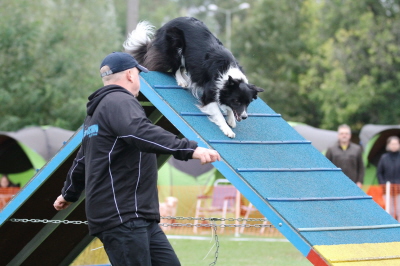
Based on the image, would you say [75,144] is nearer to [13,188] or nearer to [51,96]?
[13,188]

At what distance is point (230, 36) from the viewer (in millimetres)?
32438

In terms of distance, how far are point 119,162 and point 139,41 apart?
2.58 m

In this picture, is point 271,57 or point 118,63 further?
point 271,57

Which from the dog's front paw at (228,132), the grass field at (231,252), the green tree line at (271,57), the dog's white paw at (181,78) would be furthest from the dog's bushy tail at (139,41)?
the green tree line at (271,57)

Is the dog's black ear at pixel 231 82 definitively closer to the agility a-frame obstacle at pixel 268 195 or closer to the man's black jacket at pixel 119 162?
the agility a-frame obstacle at pixel 268 195

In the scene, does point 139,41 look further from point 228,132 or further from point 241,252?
point 241,252

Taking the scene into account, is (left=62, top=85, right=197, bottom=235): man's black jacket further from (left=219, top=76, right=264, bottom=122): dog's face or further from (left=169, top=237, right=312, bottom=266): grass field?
(left=169, top=237, right=312, bottom=266): grass field

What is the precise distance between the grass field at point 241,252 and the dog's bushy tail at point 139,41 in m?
2.30

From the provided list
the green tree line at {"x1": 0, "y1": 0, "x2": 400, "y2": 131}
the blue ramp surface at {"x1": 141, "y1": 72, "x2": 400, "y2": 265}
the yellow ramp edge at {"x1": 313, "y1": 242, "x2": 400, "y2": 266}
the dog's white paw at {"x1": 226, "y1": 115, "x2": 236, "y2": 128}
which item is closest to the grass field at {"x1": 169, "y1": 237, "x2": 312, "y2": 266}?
the dog's white paw at {"x1": 226, "y1": 115, "x2": 236, "y2": 128}

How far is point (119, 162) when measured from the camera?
346cm

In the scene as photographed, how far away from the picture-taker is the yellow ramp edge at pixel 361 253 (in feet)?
12.5

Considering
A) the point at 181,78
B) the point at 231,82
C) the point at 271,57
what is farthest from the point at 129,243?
the point at 271,57

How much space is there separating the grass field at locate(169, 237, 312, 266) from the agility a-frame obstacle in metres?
2.02

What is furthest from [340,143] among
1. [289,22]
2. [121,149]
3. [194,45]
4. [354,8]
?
[289,22]
